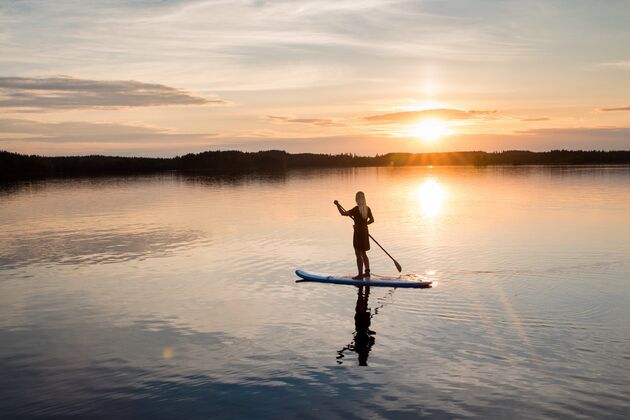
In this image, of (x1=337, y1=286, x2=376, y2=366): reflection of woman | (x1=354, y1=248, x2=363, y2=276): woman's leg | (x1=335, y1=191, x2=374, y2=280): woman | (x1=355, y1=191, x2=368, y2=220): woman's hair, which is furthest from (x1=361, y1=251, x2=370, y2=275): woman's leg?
(x1=337, y1=286, x2=376, y2=366): reflection of woman

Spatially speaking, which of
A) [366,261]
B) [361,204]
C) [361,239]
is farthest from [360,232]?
[366,261]

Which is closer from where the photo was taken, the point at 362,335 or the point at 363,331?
the point at 362,335

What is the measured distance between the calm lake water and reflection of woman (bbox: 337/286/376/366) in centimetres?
7

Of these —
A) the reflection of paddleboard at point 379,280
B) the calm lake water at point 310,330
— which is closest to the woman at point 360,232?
the reflection of paddleboard at point 379,280

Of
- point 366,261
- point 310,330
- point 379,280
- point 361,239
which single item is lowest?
point 310,330

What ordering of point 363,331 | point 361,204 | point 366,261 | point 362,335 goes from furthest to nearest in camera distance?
point 366,261
point 361,204
point 363,331
point 362,335

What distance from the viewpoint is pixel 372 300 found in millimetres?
17453

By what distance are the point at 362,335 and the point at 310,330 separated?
1.38 metres

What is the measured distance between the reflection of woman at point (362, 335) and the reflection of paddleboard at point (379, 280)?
1.58 meters

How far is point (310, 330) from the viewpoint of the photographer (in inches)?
567

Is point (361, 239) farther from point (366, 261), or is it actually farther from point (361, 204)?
point (361, 204)

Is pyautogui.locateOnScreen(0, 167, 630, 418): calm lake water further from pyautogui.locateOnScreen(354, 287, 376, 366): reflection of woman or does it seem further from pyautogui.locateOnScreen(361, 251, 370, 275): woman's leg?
pyautogui.locateOnScreen(361, 251, 370, 275): woman's leg

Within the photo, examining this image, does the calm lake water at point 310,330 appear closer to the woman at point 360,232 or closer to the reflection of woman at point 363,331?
the reflection of woman at point 363,331

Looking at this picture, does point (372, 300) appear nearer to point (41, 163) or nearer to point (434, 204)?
point (434, 204)
